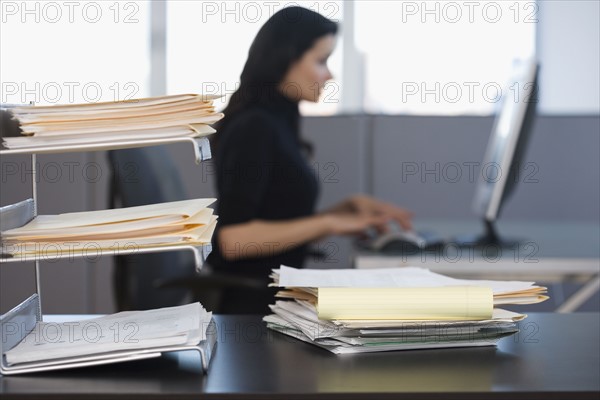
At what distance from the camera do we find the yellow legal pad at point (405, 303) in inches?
33.6

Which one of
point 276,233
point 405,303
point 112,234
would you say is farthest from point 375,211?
point 112,234

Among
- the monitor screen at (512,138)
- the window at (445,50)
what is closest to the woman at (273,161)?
the monitor screen at (512,138)

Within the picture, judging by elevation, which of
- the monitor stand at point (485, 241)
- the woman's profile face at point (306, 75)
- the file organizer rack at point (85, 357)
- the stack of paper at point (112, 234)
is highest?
the woman's profile face at point (306, 75)

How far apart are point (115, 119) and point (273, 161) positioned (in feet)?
4.90

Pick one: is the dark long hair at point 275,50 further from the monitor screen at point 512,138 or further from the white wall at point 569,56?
the white wall at point 569,56

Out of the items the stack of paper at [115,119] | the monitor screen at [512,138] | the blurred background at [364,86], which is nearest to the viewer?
the stack of paper at [115,119]

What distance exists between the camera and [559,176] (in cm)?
339

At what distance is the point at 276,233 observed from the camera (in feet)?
7.61

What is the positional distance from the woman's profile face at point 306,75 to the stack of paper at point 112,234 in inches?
65.6

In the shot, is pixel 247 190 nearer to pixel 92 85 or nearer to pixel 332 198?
pixel 332 198

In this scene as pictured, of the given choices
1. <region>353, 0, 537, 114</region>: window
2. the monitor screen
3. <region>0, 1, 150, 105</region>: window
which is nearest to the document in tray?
the monitor screen

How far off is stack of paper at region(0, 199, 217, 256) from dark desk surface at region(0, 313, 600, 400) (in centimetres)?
12

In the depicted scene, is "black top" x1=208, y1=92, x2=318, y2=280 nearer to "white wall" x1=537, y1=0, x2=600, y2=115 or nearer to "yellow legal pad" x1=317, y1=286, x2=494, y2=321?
"yellow legal pad" x1=317, y1=286, x2=494, y2=321

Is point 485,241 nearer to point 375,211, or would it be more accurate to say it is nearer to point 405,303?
point 375,211
